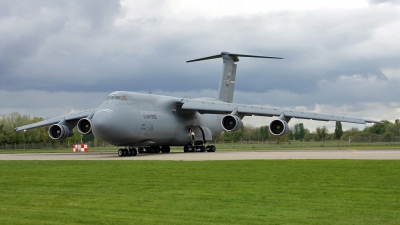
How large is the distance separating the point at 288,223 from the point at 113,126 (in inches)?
803

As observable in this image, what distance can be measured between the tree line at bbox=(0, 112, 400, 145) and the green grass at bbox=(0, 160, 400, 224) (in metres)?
27.0

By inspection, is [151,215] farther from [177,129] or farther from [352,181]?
[177,129]

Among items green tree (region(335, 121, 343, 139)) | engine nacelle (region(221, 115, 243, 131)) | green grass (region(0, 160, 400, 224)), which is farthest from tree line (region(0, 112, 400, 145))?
green grass (region(0, 160, 400, 224))

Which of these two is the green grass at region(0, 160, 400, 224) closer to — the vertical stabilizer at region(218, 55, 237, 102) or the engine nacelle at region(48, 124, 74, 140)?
the engine nacelle at region(48, 124, 74, 140)

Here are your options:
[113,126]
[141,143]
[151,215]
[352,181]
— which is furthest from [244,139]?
[151,215]

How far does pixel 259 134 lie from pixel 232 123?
595 inches

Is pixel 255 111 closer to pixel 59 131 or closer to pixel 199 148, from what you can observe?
pixel 199 148

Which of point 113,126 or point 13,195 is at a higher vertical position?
point 113,126

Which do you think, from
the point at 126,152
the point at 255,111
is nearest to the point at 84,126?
the point at 126,152

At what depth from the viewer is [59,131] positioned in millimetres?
33594

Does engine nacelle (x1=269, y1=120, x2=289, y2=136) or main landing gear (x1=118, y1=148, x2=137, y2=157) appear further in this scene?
engine nacelle (x1=269, y1=120, x2=289, y2=136)

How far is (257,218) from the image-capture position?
820 cm

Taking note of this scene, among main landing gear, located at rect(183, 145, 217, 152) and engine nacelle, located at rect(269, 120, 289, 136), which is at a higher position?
engine nacelle, located at rect(269, 120, 289, 136)

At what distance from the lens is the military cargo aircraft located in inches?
1104
